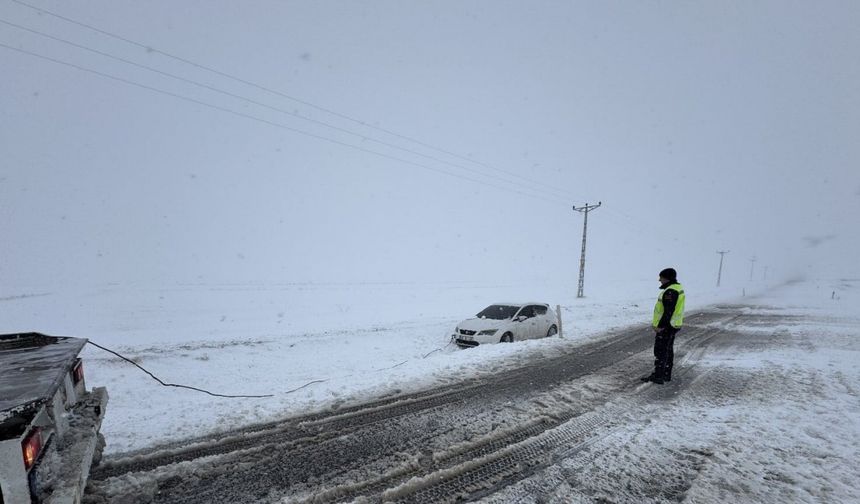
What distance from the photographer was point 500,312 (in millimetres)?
12055

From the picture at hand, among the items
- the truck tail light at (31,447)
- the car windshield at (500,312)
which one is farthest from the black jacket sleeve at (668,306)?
the truck tail light at (31,447)

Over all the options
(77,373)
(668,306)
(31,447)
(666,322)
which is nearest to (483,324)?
(666,322)

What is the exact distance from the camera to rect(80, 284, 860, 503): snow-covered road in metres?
3.57

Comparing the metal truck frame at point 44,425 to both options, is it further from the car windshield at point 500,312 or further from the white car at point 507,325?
the car windshield at point 500,312

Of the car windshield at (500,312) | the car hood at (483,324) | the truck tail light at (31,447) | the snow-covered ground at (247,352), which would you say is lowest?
the snow-covered ground at (247,352)

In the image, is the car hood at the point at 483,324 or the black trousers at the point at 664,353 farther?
the car hood at the point at 483,324

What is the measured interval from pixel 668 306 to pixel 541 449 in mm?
4297

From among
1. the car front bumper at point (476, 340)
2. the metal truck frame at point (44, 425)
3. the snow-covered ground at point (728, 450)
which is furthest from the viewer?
the car front bumper at point (476, 340)

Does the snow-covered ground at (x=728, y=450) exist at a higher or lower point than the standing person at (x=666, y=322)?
lower

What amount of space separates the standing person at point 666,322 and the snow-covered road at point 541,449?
394 millimetres

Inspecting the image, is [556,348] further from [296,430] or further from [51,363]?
[51,363]

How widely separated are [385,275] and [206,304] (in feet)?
81.0

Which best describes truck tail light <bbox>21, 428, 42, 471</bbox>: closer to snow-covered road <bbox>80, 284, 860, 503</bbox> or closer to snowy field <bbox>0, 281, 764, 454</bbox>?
snow-covered road <bbox>80, 284, 860, 503</bbox>

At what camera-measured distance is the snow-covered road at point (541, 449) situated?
3.57 metres
